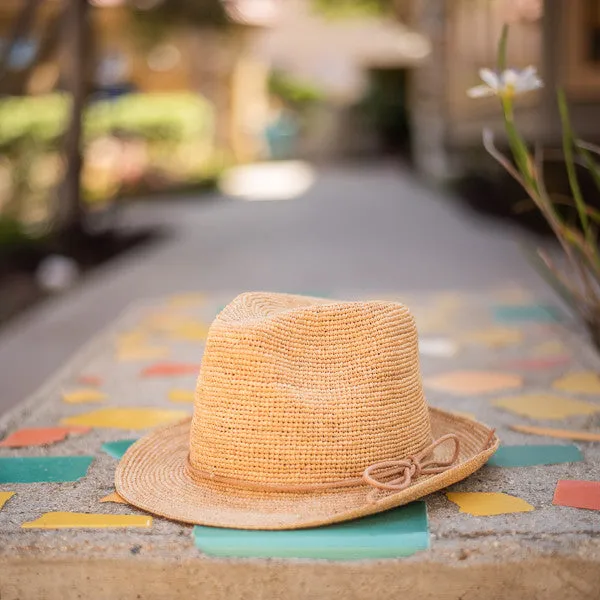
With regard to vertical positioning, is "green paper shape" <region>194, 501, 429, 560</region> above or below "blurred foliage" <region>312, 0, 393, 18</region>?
below

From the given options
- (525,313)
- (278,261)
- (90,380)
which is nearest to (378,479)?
(90,380)

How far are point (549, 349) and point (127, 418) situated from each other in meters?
2.04

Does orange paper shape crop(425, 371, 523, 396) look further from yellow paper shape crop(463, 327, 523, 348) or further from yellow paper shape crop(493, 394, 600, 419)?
yellow paper shape crop(463, 327, 523, 348)

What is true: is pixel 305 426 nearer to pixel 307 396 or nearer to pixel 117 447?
pixel 307 396

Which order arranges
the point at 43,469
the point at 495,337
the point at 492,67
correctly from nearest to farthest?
the point at 43,469, the point at 495,337, the point at 492,67

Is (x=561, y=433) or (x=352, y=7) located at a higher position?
(x=352, y=7)

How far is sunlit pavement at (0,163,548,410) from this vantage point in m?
5.60

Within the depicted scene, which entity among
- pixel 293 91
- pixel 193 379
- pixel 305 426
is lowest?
pixel 293 91

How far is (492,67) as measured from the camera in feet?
35.0

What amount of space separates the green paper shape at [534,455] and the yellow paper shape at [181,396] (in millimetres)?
1322

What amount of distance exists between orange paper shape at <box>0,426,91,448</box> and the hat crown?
0.83 m

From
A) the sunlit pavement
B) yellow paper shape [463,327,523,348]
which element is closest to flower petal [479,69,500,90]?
yellow paper shape [463,327,523,348]

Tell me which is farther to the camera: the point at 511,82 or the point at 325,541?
the point at 511,82

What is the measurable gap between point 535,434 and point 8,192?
8.69 metres
